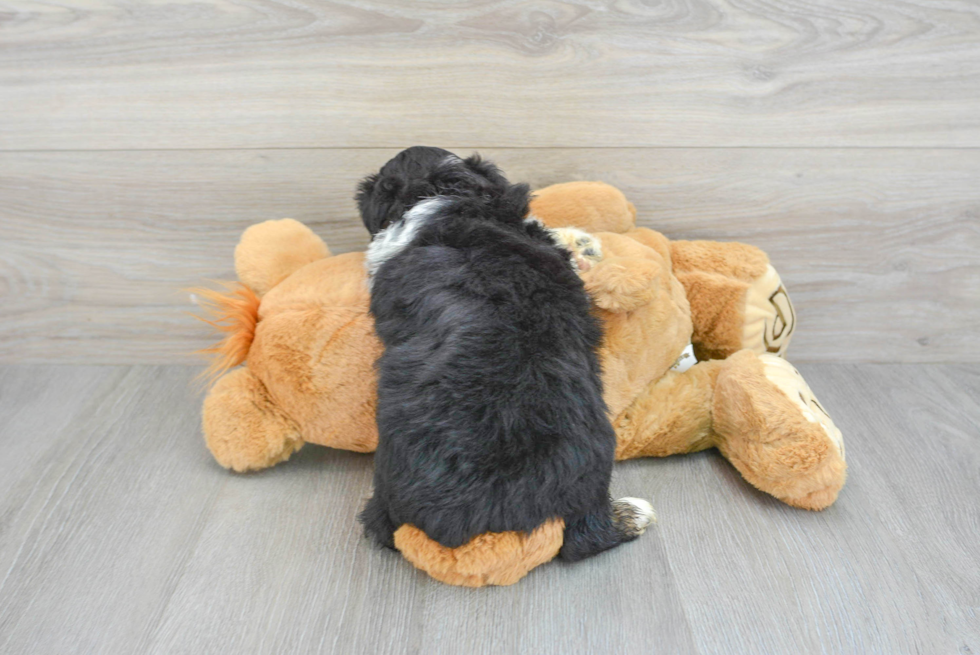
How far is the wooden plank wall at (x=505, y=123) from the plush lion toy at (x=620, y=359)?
0.13 metres

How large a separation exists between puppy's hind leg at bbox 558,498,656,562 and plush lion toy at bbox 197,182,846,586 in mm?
139

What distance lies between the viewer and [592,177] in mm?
1194

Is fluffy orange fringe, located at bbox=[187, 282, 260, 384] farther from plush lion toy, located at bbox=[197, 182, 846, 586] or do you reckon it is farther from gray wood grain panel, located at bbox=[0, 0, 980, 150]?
gray wood grain panel, located at bbox=[0, 0, 980, 150]

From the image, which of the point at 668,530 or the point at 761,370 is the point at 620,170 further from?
the point at 668,530

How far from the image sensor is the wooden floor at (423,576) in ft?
2.60

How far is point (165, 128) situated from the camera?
117 centimetres

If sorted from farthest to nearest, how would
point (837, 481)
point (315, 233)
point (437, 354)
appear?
point (315, 233) < point (837, 481) < point (437, 354)

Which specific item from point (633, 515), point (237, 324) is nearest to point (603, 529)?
point (633, 515)

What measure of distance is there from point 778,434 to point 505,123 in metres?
0.62

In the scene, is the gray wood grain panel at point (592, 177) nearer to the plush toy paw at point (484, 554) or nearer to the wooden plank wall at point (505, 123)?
the wooden plank wall at point (505, 123)

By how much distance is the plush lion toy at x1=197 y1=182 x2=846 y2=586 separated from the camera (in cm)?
94

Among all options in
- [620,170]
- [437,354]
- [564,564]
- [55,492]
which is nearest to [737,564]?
[564,564]

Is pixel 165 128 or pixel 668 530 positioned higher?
pixel 165 128

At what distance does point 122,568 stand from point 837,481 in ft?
3.00
